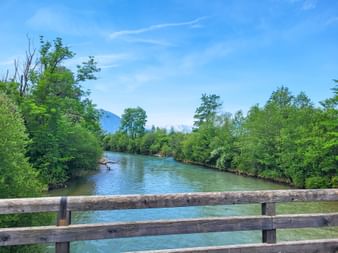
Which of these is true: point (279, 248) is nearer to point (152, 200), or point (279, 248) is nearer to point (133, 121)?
point (152, 200)

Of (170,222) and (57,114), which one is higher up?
(57,114)

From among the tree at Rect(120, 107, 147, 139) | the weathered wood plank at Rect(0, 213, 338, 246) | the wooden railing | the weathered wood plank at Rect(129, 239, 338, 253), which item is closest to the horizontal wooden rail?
the wooden railing

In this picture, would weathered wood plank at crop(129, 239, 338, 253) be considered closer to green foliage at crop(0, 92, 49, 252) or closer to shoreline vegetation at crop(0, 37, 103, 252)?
green foliage at crop(0, 92, 49, 252)

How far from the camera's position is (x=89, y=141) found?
23.4m

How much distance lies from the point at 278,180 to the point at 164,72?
1231 cm

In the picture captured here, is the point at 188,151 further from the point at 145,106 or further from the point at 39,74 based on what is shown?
the point at 145,106

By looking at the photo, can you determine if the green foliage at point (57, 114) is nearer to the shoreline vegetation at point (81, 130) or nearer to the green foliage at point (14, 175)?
the shoreline vegetation at point (81, 130)

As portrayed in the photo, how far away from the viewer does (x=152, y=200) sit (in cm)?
253

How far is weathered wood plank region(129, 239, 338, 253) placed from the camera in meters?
2.59

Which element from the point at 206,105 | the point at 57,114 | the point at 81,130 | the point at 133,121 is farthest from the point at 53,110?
the point at 133,121

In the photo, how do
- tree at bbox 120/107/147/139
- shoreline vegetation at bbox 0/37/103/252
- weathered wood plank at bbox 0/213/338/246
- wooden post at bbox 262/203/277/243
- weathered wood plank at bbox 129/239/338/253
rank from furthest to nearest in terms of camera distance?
tree at bbox 120/107/147/139
shoreline vegetation at bbox 0/37/103/252
wooden post at bbox 262/203/277/243
weathered wood plank at bbox 129/239/338/253
weathered wood plank at bbox 0/213/338/246

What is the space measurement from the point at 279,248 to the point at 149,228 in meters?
1.18

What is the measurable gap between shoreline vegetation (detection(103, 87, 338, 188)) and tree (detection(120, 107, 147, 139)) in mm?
26189

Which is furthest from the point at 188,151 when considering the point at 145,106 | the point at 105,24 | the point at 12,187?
the point at 145,106
